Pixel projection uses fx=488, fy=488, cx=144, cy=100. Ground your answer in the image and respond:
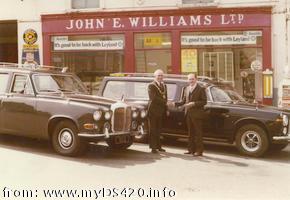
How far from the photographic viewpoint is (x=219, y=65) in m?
15.1

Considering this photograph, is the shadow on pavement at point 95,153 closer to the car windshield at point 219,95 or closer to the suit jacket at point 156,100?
the suit jacket at point 156,100

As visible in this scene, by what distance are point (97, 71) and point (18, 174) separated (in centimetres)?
863

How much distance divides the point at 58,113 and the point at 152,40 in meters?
7.27

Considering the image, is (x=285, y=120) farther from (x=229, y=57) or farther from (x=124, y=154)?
(x=229, y=57)

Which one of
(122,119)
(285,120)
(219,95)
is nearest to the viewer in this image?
(122,119)

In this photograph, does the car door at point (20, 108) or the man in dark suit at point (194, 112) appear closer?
the car door at point (20, 108)

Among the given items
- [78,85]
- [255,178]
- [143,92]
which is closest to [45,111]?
[78,85]

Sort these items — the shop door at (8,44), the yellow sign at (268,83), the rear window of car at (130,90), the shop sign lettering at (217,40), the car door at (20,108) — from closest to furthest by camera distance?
1. the car door at (20,108)
2. the rear window of car at (130,90)
3. the yellow sign at (268,83)
4. the shop sign lettering at (217,40)
5. the shop door at (8,44)

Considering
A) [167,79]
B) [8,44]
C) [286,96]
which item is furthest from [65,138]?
[8,44]

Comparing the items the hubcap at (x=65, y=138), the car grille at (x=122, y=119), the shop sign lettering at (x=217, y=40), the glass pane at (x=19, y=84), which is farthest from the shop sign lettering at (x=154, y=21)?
the hubcap at (x=65, y=138)

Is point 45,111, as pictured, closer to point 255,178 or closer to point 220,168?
point 220,168

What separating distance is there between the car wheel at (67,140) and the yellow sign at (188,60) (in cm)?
711

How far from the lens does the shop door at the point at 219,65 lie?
49.3ft

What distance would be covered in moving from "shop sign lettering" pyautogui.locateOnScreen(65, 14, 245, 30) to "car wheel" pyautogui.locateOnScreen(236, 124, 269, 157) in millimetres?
5956
